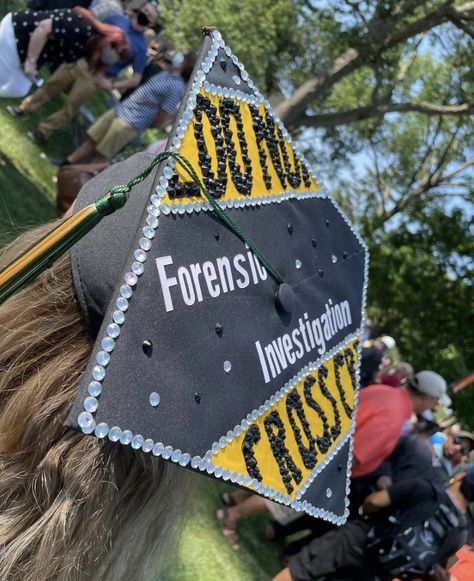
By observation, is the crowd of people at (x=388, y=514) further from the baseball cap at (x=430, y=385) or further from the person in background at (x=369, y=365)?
the person in background at (x=369, y=365)

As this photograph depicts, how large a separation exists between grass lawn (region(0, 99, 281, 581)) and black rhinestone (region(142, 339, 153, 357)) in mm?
2242

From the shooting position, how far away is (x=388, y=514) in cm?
361

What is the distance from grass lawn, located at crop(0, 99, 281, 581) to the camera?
12.4ft

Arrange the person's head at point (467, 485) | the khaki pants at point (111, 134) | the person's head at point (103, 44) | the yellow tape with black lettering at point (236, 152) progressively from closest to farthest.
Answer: the yellow tape with black lettering at point (236, 152) → the person's head at point (103, 44) → the person's head at point (467, 485) → the khaki pants at point (111, 134)

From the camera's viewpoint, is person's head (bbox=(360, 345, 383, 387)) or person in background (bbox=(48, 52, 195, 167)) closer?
person in background (bbox=(48, 52, 195, 167))

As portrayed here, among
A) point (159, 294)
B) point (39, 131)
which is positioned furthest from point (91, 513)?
point (39, 131)

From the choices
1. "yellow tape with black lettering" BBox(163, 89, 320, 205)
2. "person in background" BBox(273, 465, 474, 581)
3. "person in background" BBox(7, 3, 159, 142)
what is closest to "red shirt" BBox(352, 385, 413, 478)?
"person in background" BBox(273, 465, 474, 581)

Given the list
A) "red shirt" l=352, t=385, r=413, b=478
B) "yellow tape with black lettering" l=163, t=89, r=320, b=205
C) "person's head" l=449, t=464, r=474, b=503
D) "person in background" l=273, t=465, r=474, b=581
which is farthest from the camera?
"person's head" l=449, t=464, r=474, b=503

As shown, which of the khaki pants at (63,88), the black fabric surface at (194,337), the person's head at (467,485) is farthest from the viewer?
the khaki pants at (63,88)

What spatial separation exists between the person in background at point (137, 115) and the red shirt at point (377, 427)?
260 centimetres

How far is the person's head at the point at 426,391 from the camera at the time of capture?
4523 mm

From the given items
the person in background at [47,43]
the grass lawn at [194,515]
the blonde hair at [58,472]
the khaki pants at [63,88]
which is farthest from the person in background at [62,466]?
the khaki pants at [63,88]

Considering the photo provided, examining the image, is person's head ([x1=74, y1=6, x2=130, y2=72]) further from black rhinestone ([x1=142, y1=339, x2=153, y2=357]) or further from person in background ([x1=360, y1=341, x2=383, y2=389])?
black rhinestone ([x1=142, y1=339, x2=153, y2=357])

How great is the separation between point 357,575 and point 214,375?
307cm
